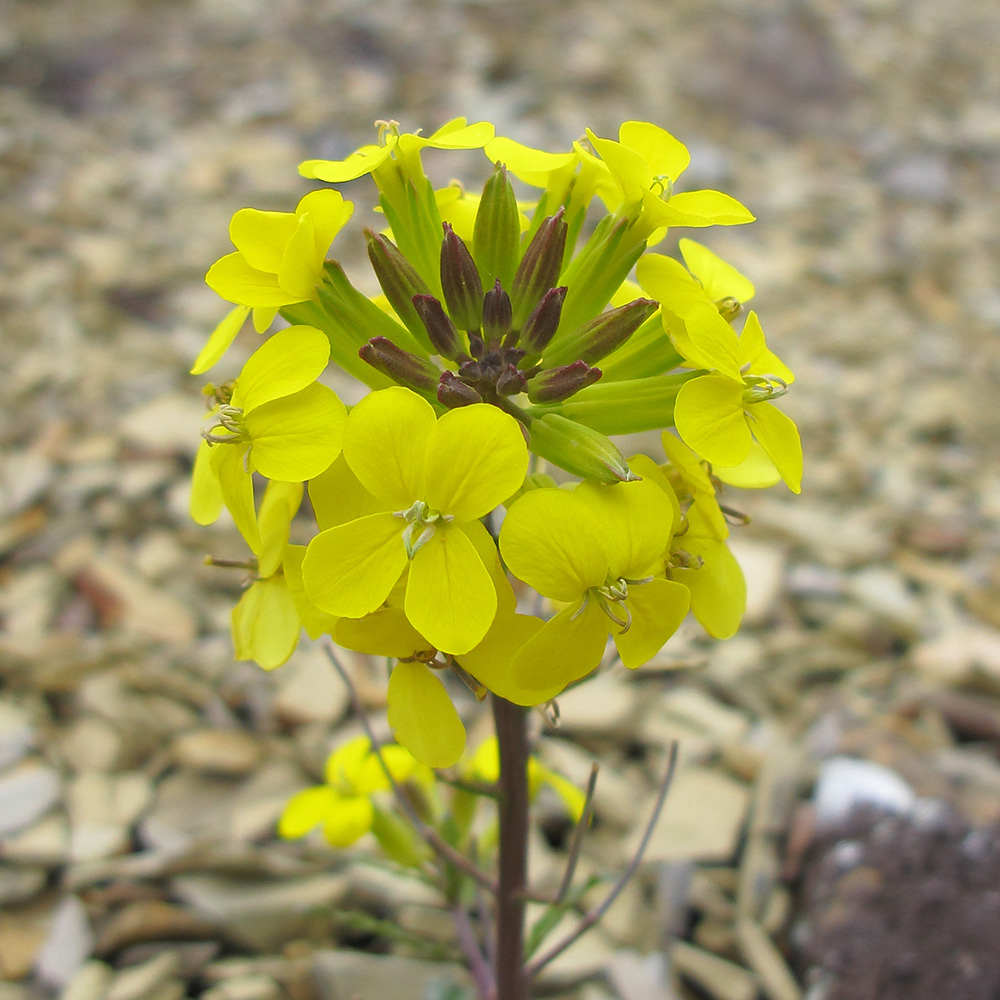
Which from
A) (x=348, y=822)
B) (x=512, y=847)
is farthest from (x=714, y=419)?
(x=348, y=822)

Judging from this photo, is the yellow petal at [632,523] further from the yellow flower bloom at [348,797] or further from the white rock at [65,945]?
the white rock at [65,945]

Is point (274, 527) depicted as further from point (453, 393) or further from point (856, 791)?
point (856, 791)

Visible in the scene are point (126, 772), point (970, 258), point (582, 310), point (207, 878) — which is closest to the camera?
point (582, 310)

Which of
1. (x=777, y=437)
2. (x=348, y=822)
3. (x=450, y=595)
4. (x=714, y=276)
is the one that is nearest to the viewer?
(x=450, y=595)

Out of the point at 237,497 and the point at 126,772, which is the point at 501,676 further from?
the point at 126,772

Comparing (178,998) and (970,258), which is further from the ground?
(970,258)

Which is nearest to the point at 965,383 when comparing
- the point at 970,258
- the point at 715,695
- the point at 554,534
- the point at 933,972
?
the point at 970,258

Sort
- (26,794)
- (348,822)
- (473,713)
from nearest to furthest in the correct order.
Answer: (348,822), (26,794), (473,713)

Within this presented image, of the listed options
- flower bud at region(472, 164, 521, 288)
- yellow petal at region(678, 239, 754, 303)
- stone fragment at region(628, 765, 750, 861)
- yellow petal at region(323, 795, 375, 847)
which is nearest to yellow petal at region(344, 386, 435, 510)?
flower bud at region(472, 164, 521, 288)
